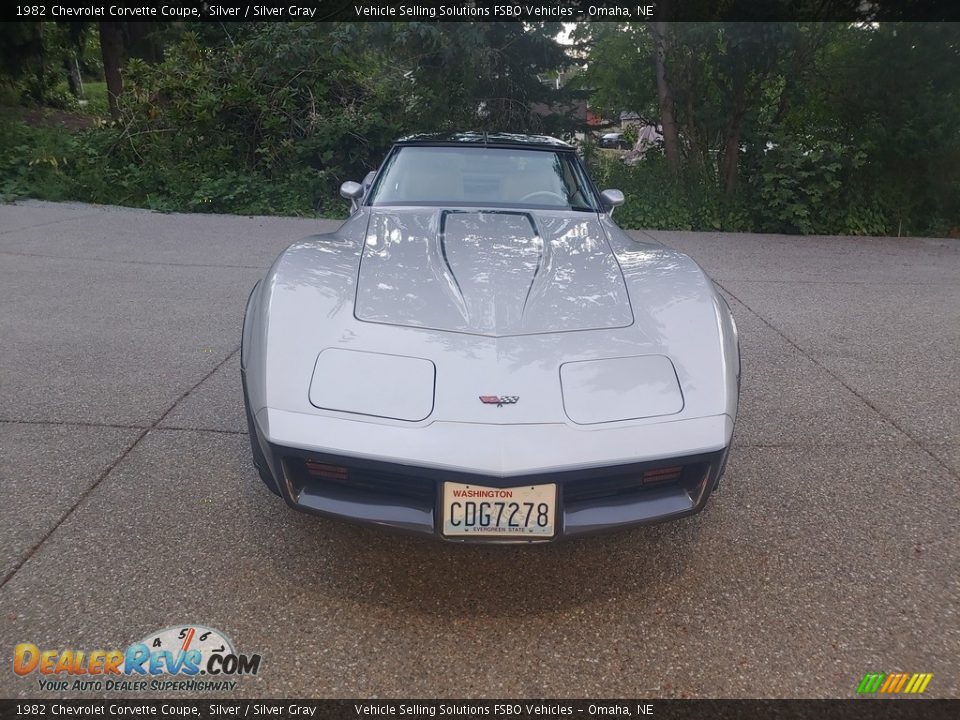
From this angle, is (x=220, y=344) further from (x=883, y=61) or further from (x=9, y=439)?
(x=883, y=61)

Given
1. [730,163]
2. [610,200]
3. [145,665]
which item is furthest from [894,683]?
[730,163]

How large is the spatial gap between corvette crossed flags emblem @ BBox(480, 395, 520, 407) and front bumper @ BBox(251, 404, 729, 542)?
0.70 ft

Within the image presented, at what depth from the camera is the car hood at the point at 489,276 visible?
2188 millimetres

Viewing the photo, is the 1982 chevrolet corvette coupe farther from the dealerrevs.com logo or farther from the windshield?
the windshield

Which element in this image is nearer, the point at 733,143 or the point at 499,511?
the point at 499,511

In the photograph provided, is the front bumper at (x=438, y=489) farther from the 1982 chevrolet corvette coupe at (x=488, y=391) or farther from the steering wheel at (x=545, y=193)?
the steering wheel at (x=545, y=193)

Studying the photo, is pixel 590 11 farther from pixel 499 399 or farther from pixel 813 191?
pixel 499 399

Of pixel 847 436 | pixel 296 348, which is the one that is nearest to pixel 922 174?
pixel 847 436

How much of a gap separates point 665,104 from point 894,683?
29.3 feet

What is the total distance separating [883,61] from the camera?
875 centimetres

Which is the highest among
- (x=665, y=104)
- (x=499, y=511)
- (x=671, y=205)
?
(x=665, y=104)

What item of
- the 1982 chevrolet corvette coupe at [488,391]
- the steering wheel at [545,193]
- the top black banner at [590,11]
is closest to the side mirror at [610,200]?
the steering wheel at [545,193]

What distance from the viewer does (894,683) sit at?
1777 mm

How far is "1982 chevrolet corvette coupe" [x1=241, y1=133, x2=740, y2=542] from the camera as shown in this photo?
5.92 feet
